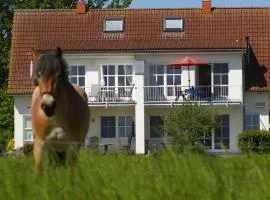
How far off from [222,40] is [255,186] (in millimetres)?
47064

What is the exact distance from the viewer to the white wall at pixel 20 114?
4997 cm

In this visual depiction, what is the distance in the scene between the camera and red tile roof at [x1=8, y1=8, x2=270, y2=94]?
50.7 metres

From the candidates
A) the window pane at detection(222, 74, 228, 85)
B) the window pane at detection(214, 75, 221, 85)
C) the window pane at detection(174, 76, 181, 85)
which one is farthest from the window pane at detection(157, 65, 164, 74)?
the window pane at detection(222, 74, 228, 85)

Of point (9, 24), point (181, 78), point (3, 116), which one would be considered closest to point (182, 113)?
point (181, 78)

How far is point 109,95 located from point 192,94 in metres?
4.93

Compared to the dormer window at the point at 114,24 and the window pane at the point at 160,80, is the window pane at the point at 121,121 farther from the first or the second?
the dormer window at the point at 114,24

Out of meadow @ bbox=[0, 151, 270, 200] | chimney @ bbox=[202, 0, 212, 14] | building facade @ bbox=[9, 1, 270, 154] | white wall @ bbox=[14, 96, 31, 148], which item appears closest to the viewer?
meadow @ bbox=[0, 151, 270, 200]

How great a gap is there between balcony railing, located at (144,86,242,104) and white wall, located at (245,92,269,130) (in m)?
2.06

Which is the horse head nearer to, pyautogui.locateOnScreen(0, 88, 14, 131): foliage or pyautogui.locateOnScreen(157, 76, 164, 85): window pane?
pyautogui.locateOnScreen(157, 76, 164, 85): window pane

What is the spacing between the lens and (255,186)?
4055 millimetres

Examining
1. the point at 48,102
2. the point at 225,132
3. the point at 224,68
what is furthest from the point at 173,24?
the point at 48,102

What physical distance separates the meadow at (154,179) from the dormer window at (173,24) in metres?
47.3

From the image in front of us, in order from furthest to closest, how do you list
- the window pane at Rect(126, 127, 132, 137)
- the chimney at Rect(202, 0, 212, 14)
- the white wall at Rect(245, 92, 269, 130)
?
the chimney at Rect(202, 0, 212, 14)
the white wall at Rect(245, 92, 269, 130)
the window pane at Rect(126, 127, 132, 137)

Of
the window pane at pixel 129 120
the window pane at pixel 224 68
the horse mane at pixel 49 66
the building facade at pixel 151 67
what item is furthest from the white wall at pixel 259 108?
the horse mane at pixel 49 66
